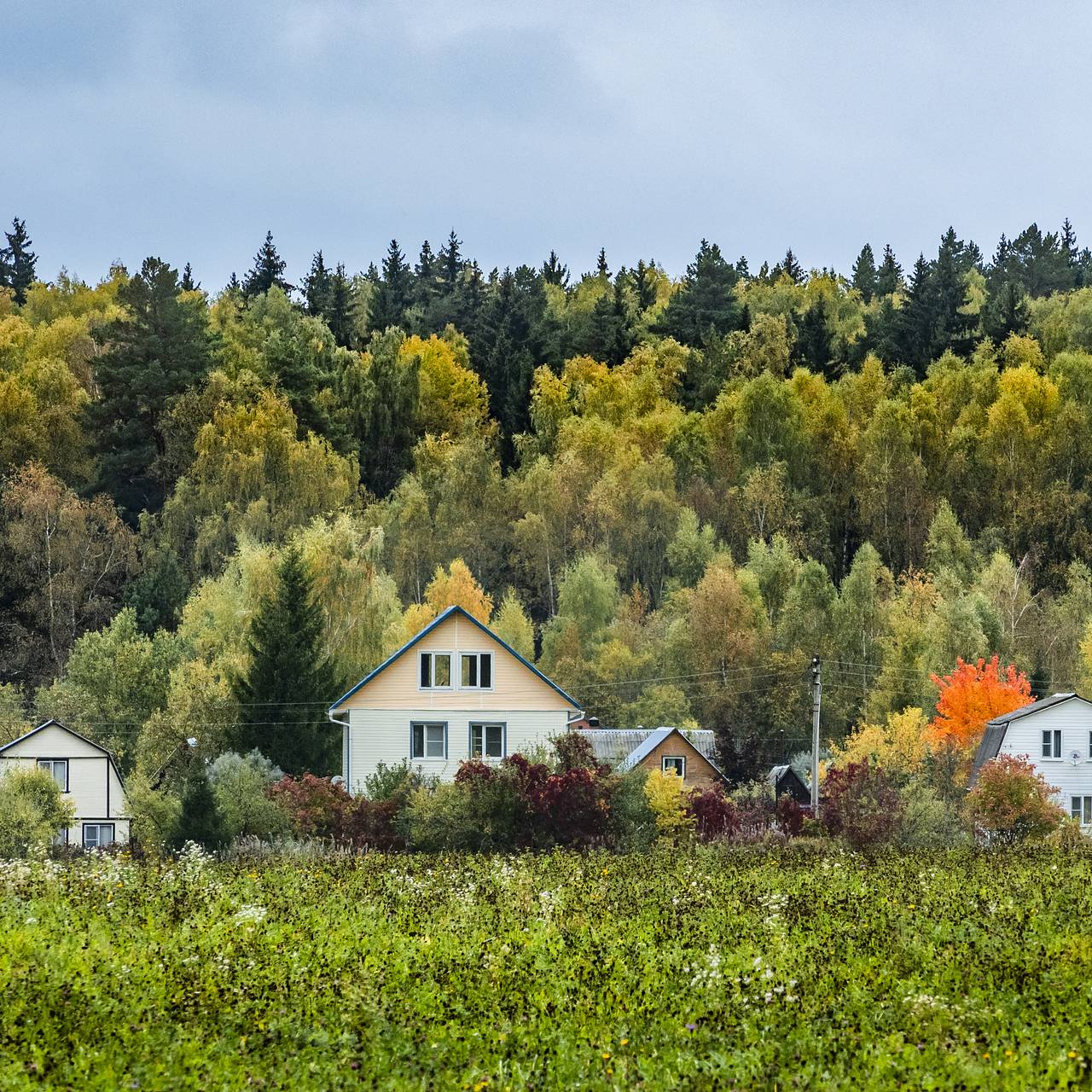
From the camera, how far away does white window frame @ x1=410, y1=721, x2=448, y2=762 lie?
49.3m

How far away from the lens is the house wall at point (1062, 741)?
58031mm

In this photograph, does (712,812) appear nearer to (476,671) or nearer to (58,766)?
(476,671)

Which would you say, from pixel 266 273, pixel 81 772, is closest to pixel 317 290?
pixel 266 273

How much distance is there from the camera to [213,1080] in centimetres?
1291

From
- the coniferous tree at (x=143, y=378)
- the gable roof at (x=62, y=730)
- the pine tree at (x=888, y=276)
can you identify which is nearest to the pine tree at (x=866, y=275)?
the pine tree at (x=888, y=276)

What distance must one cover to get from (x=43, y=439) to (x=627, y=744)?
168 ft

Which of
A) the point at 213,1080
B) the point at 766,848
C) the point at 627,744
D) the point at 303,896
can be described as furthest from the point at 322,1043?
the point at 627,744

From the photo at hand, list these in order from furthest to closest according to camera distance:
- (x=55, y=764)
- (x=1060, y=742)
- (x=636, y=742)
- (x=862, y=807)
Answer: (x=636, y=742)
(x=1060, y=742)
(x=55, y=764)
(x=862, y=807)

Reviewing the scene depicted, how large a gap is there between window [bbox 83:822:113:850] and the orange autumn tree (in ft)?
102

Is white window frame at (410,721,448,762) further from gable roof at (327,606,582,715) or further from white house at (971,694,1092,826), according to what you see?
white house at (971,694,1092,826)

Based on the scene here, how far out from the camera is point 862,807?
38.3m

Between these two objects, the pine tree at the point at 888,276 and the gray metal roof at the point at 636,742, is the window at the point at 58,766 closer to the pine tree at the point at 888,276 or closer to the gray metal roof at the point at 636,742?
the gray metal roof at the point at 636,742

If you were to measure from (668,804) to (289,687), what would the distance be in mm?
17834

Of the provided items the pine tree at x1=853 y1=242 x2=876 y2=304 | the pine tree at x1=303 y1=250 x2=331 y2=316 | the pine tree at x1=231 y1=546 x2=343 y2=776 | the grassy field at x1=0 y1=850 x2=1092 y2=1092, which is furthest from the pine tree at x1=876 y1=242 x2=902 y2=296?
the grassy field at x1=0 y1=850 x2=1092 y2=1092
